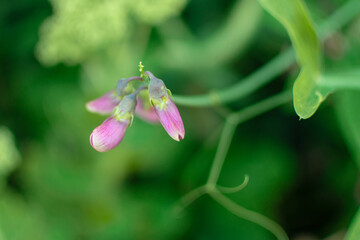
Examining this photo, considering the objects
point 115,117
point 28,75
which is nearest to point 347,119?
point 115,117

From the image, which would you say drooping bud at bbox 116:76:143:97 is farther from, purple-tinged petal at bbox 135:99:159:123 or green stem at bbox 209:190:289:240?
green stem at bbox 209:190:289:240

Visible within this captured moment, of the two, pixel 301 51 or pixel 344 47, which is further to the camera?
pixel 344 47

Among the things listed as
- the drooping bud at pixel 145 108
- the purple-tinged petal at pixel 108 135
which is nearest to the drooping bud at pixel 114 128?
the purple-tinged petal at pixel 108 135

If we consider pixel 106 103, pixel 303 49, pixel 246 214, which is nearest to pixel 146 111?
pixel 106 103

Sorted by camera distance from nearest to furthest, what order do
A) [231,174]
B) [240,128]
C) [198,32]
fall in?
1. [231,174]
2. [240,128]
3. [198,32]

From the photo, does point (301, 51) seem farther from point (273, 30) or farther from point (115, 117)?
point (273, 30)

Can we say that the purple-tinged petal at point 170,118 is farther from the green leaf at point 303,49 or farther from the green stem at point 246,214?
the green stem at point 246,214
